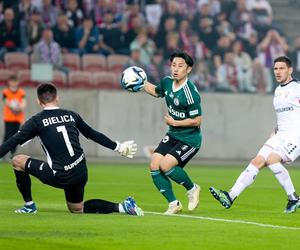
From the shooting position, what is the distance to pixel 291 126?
14789mm

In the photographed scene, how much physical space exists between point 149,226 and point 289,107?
3.85 metres

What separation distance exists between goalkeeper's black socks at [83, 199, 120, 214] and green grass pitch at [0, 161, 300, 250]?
0.31 meters

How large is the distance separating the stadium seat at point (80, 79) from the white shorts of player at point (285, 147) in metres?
15.1

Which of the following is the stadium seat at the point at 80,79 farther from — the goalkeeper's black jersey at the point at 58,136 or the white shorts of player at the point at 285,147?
the goalkeeper's black jersey at the point at 58,136

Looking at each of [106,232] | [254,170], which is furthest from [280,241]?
[254,170]

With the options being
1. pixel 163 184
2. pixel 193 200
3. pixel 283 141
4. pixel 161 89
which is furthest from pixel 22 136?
pixel 283 141

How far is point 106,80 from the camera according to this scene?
29766 mm

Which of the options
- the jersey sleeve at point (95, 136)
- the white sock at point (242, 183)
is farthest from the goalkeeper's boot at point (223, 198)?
the jersey sleeve at point (95, 136)

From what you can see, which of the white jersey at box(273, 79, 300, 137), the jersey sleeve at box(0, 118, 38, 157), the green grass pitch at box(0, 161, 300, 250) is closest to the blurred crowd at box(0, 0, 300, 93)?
the green grass pitch at box(0, 161, 300, 250)

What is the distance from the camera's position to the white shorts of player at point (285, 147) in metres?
14.7

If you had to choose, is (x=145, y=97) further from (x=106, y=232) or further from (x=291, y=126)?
(x=106, y=232)

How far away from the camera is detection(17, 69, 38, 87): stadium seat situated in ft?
94.5

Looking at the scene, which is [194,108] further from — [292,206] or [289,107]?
[292,206]

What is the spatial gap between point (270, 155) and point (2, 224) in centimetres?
450
